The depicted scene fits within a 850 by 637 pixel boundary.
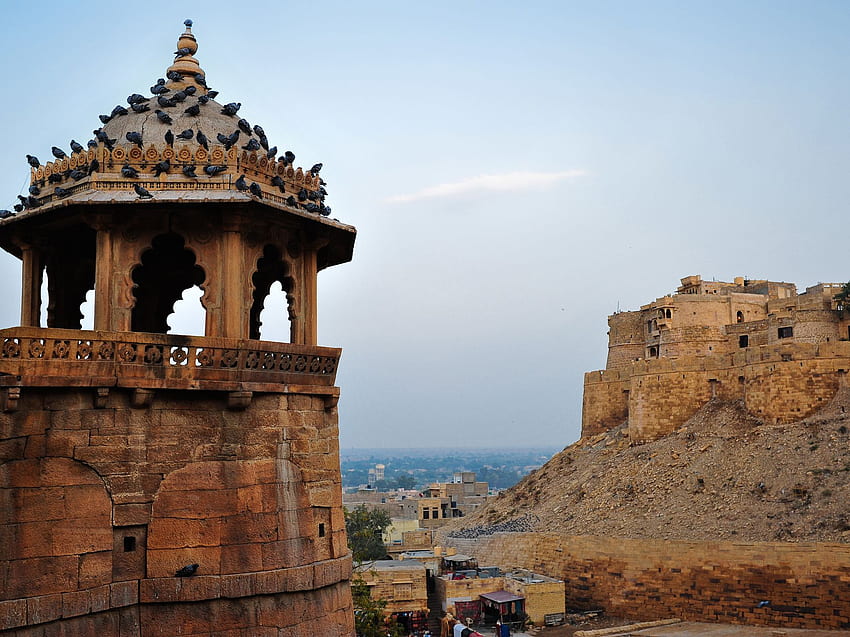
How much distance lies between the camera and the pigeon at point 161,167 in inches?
344

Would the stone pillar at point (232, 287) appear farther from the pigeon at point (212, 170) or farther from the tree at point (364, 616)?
the tree at point (364, 616)

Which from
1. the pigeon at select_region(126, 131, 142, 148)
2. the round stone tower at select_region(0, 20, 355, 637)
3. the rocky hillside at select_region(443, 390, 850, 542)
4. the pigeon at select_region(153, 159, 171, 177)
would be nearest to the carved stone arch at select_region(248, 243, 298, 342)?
the round stone tower at select_region(0, 20, 355, 637)

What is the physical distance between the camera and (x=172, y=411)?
26.8ft

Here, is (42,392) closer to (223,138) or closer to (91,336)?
(91,336)

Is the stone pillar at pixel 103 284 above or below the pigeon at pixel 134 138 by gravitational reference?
below

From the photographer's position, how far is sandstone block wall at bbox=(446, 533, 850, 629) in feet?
88.9

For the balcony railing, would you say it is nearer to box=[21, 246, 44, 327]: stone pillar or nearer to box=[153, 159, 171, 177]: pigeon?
box=[153, 159, 171, 177]: pigeon

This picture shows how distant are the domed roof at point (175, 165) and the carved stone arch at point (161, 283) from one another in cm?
206

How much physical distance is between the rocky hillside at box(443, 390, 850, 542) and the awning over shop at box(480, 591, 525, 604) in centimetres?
510

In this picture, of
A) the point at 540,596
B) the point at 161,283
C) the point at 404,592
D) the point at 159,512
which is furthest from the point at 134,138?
the point at 540,596

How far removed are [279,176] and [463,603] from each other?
75.4ft

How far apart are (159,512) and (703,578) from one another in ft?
82.6

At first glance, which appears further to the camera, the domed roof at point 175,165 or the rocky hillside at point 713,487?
the rocky hillside at point 713,487

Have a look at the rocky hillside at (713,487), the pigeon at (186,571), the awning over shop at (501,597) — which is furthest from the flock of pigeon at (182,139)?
the rocky hillside at (713,487)
